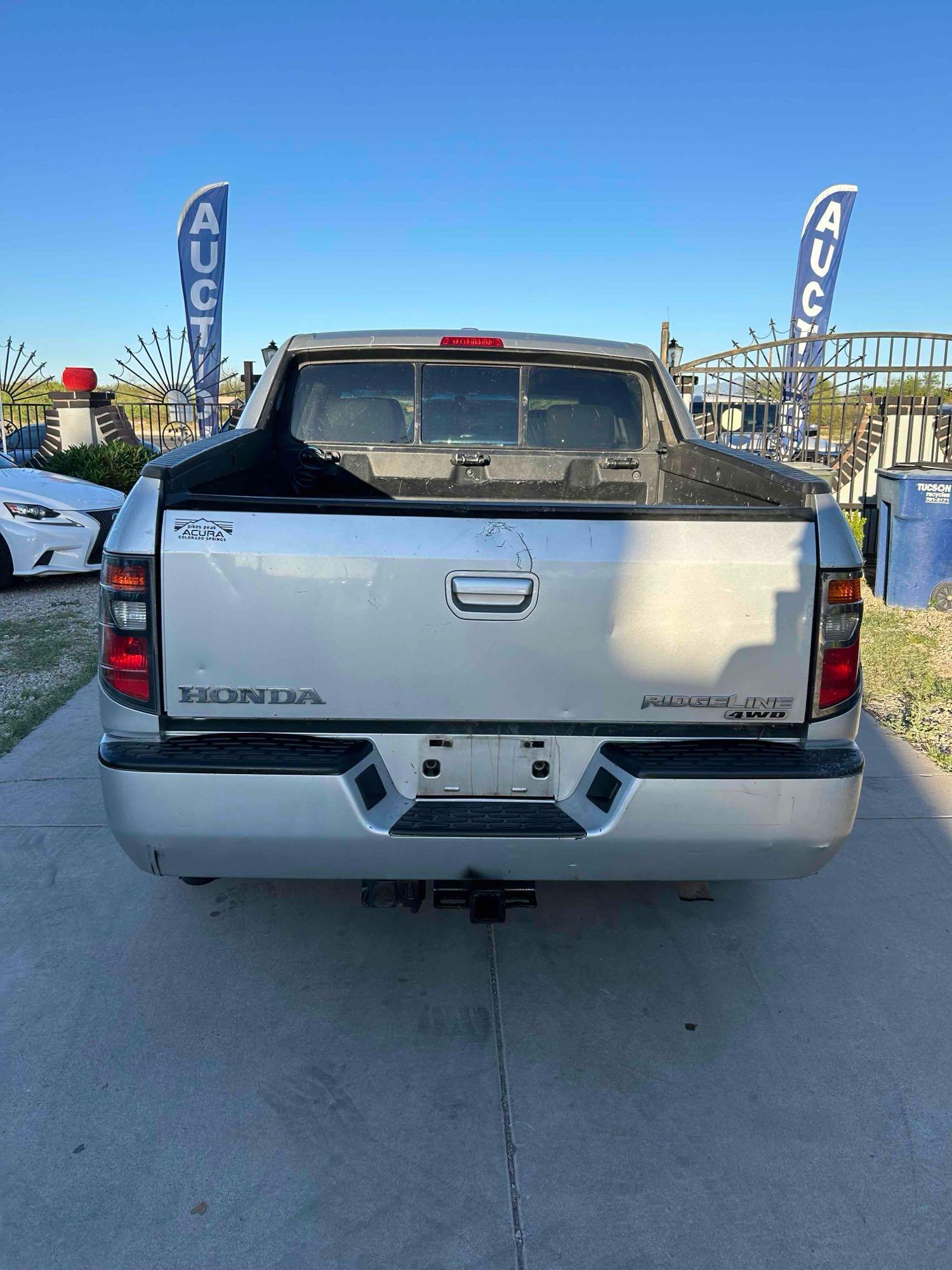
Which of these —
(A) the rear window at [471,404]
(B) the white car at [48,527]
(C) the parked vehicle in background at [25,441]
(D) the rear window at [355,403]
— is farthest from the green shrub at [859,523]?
(C) the parked vehicle in background at [25,441]

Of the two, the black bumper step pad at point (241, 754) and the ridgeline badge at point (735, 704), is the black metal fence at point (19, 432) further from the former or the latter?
the ridgeline badge at point (735, 704)

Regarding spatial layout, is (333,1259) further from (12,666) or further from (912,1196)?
(12,666)

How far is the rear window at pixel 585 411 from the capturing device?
4289mm

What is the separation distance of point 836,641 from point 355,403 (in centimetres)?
254

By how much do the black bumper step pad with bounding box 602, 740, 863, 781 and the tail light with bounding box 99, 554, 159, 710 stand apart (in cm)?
124

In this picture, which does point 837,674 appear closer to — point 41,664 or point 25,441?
point 41,664

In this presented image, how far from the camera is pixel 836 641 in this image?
2.51 meters

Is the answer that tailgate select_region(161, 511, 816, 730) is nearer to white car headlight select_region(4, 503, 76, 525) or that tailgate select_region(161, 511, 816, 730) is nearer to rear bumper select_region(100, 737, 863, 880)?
rear bumper select_region(100, 737, 863, 880)

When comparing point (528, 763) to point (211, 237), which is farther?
point (211, 237)

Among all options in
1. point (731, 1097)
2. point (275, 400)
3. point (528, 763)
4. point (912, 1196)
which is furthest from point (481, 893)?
point (275, 400)

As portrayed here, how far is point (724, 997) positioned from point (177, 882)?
6.87 ft

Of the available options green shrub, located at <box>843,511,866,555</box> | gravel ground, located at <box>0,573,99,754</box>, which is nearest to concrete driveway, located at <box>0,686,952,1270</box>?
gravel ground, located at <box>0,573,99,754</box>

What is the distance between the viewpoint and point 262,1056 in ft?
8.77

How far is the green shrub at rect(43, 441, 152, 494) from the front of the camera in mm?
12539
